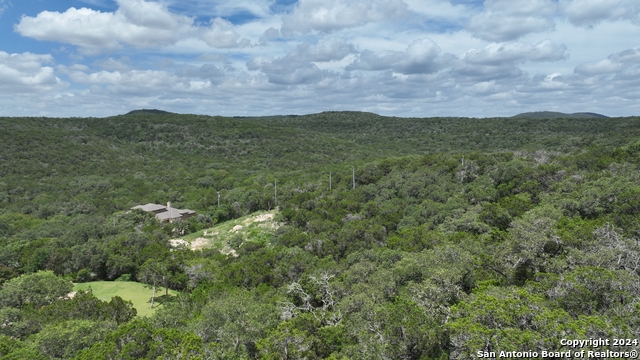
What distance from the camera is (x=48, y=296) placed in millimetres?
24234

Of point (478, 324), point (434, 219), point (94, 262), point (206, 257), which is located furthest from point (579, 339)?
point (94, 262)

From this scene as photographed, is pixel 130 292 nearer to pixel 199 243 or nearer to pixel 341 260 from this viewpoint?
pixel 199 243

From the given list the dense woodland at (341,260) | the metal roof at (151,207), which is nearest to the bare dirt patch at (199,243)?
the dense woodland at (341,260)

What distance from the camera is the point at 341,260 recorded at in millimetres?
30797

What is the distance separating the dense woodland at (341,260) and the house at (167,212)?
2.26 metres

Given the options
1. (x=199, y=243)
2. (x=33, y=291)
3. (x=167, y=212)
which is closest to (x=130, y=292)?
(x=33, y=291)

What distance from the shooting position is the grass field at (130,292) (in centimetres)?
2820

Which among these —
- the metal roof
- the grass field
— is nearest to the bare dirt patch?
the grass field

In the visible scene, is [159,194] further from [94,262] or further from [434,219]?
[434,219]

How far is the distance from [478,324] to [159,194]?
65.5 metres

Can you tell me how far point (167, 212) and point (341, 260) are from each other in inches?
1361

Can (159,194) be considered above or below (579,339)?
below

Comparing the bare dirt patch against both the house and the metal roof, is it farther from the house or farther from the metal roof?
the metal roof

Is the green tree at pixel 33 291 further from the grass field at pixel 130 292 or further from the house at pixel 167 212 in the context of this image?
the house at pixel 167 212
